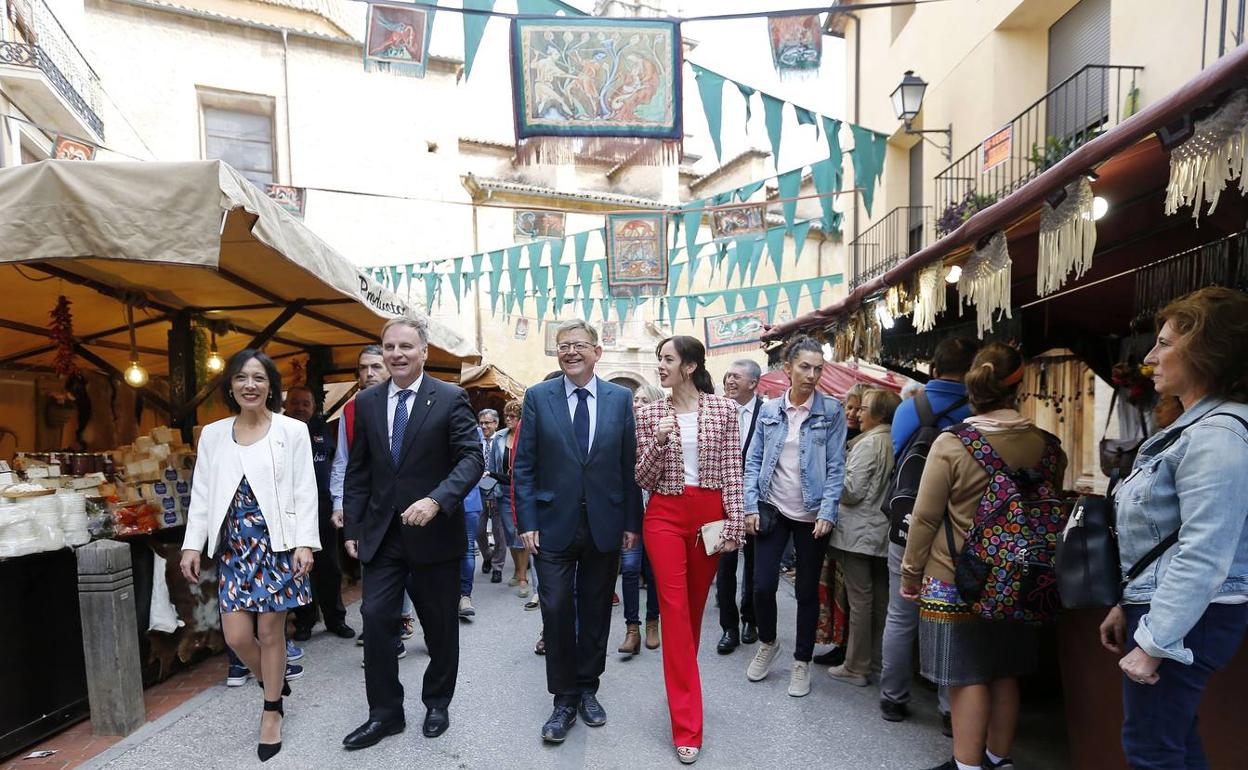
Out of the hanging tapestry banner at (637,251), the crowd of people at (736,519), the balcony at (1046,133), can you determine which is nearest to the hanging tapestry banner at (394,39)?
the crowd of people at (736,519)

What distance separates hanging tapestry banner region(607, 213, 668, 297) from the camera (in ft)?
40.5

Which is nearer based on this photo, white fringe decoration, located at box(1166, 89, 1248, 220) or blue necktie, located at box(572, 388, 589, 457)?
white fringe decoration, located at box(1166, 89, 1248, 220)

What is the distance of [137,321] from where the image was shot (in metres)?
6.66

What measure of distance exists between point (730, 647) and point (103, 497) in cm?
416

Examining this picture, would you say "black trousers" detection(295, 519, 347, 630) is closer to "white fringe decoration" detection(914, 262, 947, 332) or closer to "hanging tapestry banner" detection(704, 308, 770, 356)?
"white fringe decoration" detection(914, 262, 947, 332)

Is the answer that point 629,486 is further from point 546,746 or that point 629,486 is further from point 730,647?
point 730,647

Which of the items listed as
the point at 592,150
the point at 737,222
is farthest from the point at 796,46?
the point at 737,222

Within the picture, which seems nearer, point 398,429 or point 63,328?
point 398,429

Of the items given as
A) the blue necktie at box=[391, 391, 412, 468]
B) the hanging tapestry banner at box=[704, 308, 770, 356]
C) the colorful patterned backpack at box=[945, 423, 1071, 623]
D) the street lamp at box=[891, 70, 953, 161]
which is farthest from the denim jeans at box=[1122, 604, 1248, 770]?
the hanging tapestry banner at box=[704, 308, 770, 356]

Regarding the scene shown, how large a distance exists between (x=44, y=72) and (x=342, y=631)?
1042 cm

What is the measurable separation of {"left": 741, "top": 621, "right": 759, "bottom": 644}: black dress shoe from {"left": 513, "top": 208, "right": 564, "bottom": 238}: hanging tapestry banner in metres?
12.1

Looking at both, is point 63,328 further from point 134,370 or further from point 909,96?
point 909,96

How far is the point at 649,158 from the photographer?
646cm

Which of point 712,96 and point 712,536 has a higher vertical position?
point 712,96
